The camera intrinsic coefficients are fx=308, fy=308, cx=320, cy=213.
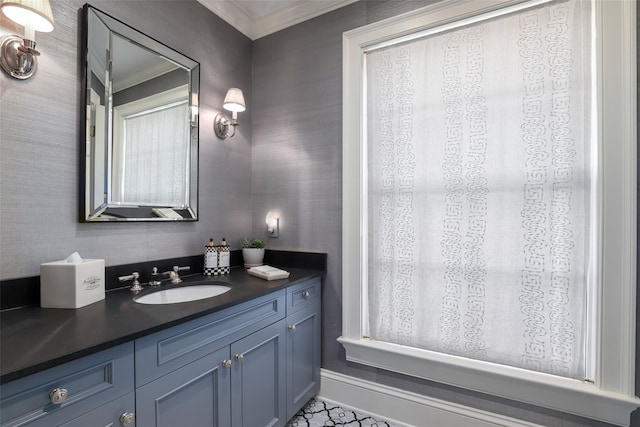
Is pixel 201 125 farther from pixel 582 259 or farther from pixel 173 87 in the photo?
pixel 582 259

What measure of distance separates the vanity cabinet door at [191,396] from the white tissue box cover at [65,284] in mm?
444

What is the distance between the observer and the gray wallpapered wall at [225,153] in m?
1.19

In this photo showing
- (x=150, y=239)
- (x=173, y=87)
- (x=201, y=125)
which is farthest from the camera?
(x=201, y=125)

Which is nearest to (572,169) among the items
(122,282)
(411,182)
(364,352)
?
(411,182)

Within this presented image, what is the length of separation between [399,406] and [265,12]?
2712mm

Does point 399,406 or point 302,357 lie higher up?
point 302,357

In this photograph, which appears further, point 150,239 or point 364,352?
point 364,352

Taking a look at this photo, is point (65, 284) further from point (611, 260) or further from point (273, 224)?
point (611, 260)

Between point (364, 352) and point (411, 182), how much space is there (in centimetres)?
105

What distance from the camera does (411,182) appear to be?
1753 mm

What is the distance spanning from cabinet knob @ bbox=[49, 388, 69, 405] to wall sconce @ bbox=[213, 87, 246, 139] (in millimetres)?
1581

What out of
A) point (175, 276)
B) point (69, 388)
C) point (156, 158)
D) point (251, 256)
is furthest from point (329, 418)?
point (156, 158)

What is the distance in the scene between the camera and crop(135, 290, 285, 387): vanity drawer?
98 centimetres

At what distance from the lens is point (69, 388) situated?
2.60 ft
